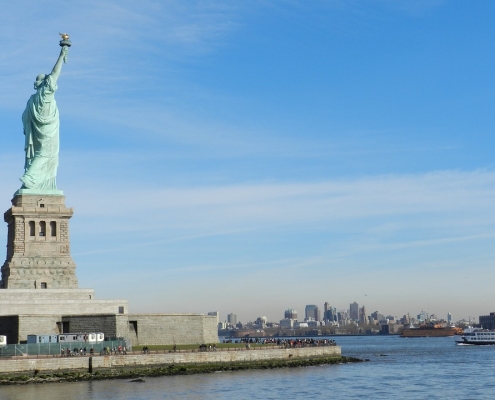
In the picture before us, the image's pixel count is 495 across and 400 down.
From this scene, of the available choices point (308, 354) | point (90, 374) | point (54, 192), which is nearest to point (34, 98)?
point (54, 192)

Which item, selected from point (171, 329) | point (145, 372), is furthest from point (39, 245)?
point (145, 372)

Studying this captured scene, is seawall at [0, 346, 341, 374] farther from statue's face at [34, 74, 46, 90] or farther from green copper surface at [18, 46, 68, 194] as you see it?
statue's face at [34, 74, 46, 90]

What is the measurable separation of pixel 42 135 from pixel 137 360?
19879mm

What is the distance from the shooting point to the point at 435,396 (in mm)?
45781

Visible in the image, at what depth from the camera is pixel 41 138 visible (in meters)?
64.6

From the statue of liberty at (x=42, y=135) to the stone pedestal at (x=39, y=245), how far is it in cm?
163

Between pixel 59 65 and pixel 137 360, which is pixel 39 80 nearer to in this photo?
pixel 59 65

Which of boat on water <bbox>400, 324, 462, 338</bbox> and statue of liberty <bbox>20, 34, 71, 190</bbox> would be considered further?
boat on water <bbox>400, 324, 462, 338</bbox>

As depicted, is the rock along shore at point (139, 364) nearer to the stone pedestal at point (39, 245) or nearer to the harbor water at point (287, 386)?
the harbor water at point (287, 386)

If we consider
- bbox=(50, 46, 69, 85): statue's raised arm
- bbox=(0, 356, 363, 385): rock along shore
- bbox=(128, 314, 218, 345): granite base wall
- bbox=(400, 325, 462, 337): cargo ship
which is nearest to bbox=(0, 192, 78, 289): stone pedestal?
bbox=(128, 314, 218, 345): granite base wall

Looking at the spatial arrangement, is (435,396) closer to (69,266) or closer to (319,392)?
(319,392)

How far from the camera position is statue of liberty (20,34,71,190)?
2525 inches

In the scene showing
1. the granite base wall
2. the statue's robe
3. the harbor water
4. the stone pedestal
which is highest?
the statue's robe

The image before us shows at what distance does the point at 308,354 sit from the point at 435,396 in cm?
1992
